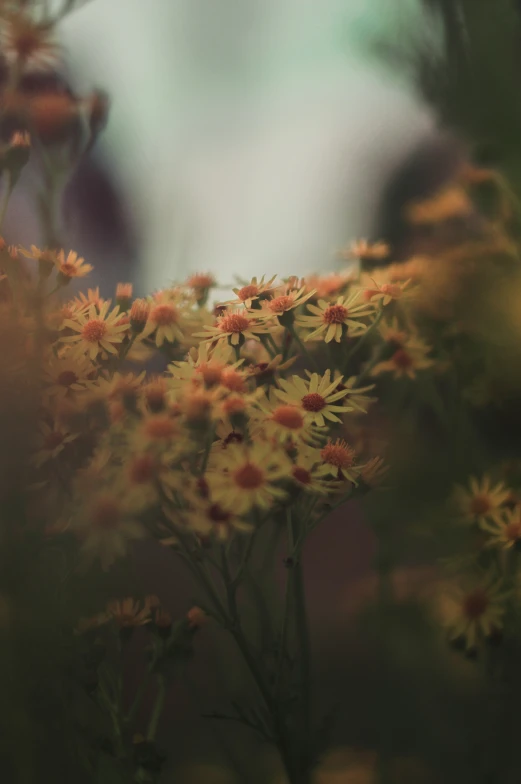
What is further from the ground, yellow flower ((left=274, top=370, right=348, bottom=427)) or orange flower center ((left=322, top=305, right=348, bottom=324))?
orange flower center ((left=322, top=305, right=348, bottom=324))

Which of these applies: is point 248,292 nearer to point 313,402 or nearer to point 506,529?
point 313,402

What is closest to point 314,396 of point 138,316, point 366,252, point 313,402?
point 313,402

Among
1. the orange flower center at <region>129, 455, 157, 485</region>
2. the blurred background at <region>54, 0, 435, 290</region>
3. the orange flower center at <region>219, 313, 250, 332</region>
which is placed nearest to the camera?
the orange flower center at <region>129, 455, 157, 485</region>

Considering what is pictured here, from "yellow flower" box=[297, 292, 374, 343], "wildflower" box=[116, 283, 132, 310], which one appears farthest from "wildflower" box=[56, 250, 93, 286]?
"yellow flower" box=[297, 292, 374, 343]

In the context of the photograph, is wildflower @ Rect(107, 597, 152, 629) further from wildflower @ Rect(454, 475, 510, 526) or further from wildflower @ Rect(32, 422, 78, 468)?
wildflower @ Rect(454, 475, 510, 526)

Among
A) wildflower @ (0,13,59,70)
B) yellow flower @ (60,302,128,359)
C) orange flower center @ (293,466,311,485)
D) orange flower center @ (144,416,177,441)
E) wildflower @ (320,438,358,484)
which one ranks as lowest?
orange flower center @ (293,466,311,485)

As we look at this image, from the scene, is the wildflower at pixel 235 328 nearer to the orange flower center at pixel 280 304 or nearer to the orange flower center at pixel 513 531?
the orange flower center at pixel 280 304
